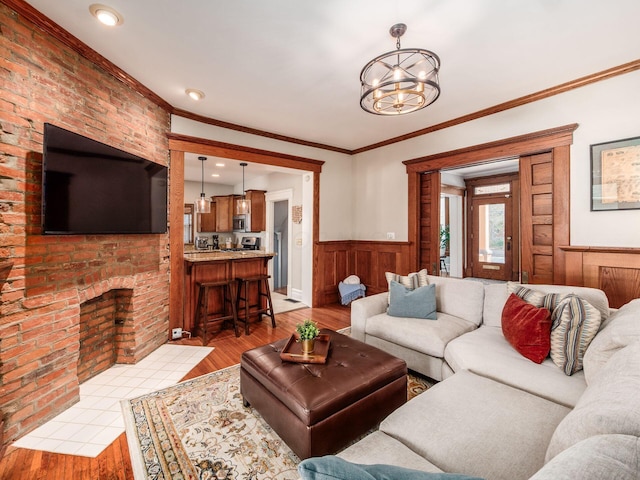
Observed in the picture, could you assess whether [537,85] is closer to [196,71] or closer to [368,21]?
[368,21]

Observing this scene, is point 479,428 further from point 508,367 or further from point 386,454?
point 508,367

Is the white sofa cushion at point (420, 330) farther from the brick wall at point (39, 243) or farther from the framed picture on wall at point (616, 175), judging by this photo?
the brick wall at point (39, 243)

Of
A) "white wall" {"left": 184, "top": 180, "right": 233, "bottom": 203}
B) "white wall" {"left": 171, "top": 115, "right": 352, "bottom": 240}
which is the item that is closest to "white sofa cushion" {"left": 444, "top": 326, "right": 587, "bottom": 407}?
"white wall" {"left": 171, "top": 115, "right": 352, "bottom": 240}

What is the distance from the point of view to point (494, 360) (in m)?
1.93

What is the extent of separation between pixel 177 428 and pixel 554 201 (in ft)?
13.5

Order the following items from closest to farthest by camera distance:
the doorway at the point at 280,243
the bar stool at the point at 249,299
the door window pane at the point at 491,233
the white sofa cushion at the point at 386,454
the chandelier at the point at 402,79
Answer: the white sofa cushion at the point at 386,454
the chandelier at the point at 402,79
the bar stool at the point at 249,299
the door window pane at the point at 491,233
the doorway at the point at 280,243

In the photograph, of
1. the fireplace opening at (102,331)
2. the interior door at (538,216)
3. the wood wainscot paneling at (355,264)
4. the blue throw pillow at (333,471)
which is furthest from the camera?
the wood wainscot paneling at (355,264)

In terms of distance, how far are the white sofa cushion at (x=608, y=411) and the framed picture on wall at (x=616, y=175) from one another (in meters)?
2.43

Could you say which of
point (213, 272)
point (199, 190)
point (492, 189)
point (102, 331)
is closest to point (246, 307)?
point (213, 272)

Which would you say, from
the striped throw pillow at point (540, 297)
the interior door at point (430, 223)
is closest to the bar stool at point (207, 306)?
the interior door at point (430, 223)

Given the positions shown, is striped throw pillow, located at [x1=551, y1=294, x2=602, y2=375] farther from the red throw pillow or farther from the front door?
the front door

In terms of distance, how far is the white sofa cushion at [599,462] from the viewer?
59 centimetres

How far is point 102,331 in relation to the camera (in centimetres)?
278

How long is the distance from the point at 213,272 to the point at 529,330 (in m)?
3.40
